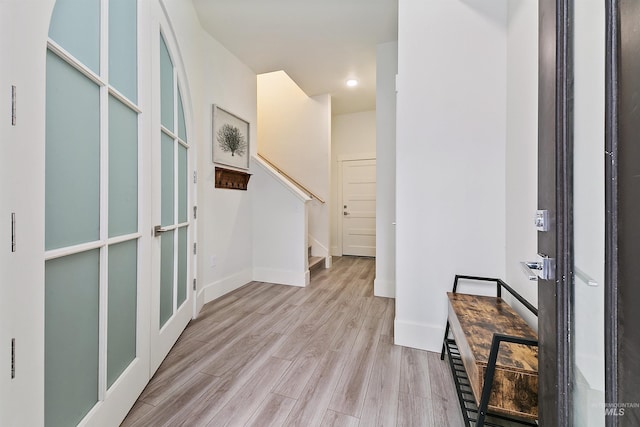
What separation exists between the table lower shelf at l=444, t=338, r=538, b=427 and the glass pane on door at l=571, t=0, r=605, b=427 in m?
0.36

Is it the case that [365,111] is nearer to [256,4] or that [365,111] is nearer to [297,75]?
[297,75]

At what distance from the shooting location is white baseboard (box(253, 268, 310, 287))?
316cm

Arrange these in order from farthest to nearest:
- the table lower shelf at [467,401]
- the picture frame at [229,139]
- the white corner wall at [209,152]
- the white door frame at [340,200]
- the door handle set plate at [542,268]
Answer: the white door frame at [340,200] → the picture frame at [229,139] → the white corner wall at [209,152] → the table lower shelf at [467,401] → the door handle set plate at [542,268]

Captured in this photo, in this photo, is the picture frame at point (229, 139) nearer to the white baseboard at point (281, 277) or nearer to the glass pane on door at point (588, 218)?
the white baseboard at point (281, 277)

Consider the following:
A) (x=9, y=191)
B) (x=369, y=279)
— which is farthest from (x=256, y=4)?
(x=369, y=279)

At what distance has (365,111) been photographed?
4.89m

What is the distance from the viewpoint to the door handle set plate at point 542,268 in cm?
70

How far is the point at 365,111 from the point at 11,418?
17.0 feet

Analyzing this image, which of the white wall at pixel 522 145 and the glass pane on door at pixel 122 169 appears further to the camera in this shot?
the white wall at pixel 522 145

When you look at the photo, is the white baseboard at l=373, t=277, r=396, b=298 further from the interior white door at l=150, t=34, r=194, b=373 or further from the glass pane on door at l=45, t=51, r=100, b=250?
the glass pane on door at l=45, t=51, r=100, b=250

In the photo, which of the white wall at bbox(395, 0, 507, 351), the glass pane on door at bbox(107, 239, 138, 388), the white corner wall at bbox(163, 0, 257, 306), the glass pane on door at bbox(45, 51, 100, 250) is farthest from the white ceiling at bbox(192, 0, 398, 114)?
the glass pane on door at bbox(107, 239, 138, 388)

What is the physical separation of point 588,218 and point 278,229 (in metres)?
2.90

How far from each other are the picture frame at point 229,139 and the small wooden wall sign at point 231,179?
3.0 inches

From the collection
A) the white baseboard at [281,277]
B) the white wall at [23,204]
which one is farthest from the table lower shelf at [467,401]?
the white baseboard at [281,277]
